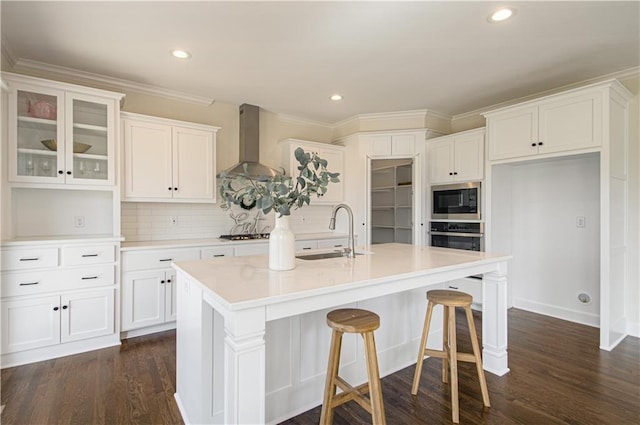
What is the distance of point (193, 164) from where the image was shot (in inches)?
142

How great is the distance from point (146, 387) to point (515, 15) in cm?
359

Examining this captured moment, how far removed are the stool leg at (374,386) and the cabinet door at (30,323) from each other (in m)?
2.61

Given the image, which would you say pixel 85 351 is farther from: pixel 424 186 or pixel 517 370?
pixel 424 186

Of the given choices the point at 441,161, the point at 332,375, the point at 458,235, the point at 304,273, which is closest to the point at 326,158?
the point at 441,161

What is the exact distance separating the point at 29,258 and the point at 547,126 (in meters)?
4.70

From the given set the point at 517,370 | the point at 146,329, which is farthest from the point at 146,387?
the point at 517,370

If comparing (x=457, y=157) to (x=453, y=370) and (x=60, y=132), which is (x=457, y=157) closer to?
(x=453, y=370)

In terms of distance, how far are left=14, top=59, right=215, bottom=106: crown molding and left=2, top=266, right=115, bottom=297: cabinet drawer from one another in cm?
188

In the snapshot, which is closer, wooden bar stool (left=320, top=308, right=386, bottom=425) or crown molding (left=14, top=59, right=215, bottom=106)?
wooden bar stool (left=320, top=308, right=386, bottom=425)

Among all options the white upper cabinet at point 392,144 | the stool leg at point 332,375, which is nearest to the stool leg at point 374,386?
the stool leg at point 332,375

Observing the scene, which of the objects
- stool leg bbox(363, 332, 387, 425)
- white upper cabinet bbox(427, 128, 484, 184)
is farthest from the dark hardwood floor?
white upper cabinet bbox(427, 128, 484, 184)

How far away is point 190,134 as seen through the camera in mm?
3584

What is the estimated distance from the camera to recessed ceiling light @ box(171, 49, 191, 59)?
2740mm

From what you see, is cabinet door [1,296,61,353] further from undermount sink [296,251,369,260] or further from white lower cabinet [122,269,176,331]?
undermount sink [296,251,369,260]
